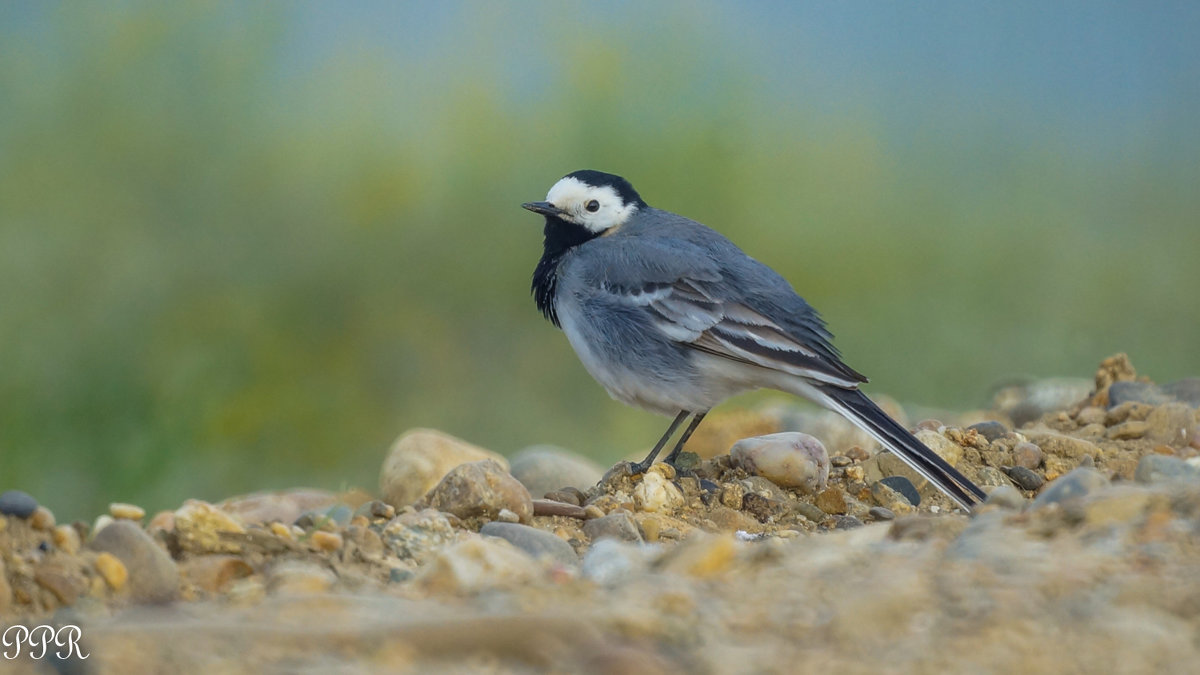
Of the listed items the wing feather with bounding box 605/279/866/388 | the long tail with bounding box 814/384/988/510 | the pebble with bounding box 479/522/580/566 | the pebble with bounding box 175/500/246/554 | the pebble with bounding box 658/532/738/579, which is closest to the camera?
the pebble with bounding box 658/532/738/579

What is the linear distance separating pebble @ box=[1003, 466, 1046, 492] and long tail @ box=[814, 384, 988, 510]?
1.97 feet

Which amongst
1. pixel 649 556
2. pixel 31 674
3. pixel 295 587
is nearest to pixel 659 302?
pixel 649 556

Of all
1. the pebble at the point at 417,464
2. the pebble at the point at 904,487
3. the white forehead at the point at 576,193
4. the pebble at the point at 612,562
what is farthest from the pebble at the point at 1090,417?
the pebble at the point at 612,562

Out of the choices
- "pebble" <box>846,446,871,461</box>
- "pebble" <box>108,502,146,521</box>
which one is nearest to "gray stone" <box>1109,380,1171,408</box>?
"pebble" <box>846,446,871,461</box>

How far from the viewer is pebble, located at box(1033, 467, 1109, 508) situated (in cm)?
307

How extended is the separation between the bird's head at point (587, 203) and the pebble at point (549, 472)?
106cm

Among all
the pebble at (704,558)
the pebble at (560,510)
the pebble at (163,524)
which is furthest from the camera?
the pebble at (560,510)

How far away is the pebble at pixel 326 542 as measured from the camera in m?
3.28

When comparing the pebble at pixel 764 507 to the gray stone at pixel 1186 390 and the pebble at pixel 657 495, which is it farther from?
the gray stone at pixel 1186 390

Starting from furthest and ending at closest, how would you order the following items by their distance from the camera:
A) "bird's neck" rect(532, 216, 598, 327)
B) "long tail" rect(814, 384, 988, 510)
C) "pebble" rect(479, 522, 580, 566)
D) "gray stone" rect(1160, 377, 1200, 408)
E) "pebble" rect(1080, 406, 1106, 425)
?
1. "gray stone" rect(1160, 377, 1200, 408)
2. "pebble" rect(1080, 406, 1106, 425)
3. "bird's neck" rect(532, 216, 598, 327)
4. "long tail" rect(814, 384, 988, 510)
5. "pebble" rect(479, 522, 580, 566)

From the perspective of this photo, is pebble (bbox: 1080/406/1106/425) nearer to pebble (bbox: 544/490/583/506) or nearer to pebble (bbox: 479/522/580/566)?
pebble (bbox: 544/490/583/506)

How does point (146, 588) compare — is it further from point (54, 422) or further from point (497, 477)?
point (54, 422)

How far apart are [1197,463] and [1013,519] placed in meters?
1.56

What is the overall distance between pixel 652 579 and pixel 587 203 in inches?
117
